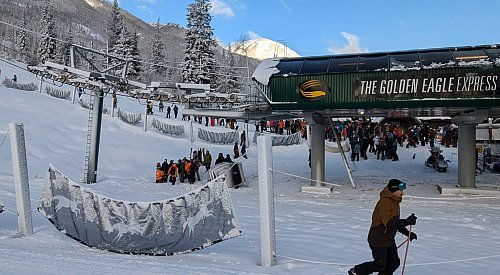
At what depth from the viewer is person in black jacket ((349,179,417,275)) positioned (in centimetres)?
→ 588

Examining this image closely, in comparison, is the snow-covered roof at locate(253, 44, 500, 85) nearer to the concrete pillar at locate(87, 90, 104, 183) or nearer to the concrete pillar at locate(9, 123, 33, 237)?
Answer: the concrete pillar at locate(87, 90, 104, 183)

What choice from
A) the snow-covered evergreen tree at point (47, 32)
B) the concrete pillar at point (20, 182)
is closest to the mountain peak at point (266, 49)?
the concrete pillar at point (20, 182)

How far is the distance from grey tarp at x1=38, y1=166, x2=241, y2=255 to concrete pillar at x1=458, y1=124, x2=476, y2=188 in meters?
13.8

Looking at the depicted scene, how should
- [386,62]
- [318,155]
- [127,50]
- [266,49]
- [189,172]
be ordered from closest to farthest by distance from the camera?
[386,62], [318,155], [189,172], [127,50], [266,49]

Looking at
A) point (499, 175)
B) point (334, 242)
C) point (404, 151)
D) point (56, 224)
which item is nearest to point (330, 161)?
point (404, 151)

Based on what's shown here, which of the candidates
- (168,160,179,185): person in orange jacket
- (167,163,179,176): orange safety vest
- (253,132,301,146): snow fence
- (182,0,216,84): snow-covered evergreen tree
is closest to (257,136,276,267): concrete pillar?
(168,160,179,185): person in orange jacket

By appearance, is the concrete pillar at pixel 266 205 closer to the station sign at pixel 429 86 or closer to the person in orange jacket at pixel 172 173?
the station sign at pixel 429 86

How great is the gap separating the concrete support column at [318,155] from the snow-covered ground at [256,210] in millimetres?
956

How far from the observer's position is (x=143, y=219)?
26.5 ft

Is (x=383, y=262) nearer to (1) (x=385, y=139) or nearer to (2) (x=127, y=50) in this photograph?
(1) (x=385, y=139)

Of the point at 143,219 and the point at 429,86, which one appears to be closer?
the point at 143,219

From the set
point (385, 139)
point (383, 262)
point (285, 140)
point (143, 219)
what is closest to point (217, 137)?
point (285, 140)

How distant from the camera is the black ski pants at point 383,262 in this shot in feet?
19.7

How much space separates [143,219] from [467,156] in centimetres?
1455
